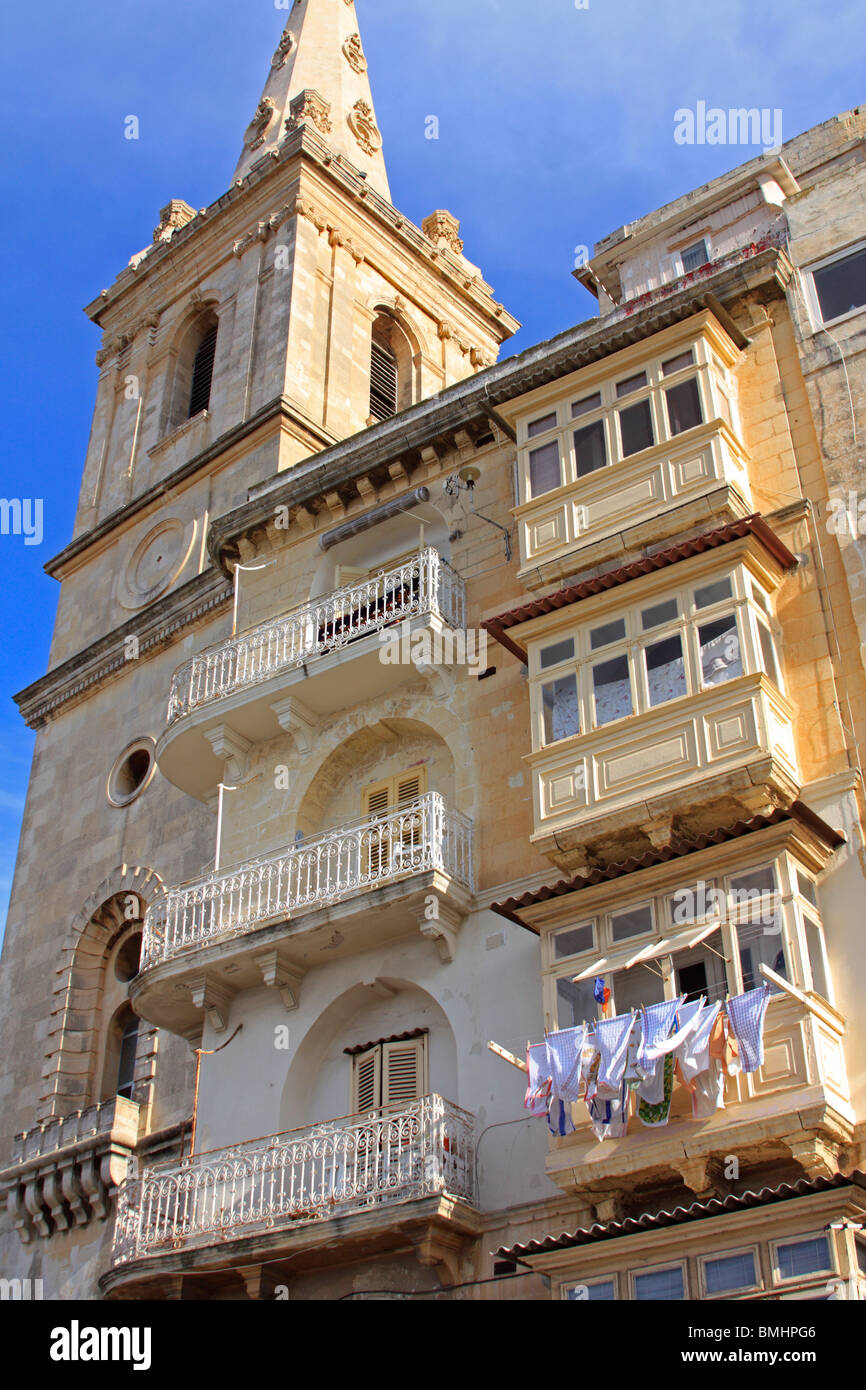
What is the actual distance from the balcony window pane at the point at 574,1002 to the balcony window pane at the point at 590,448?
7.02 meters

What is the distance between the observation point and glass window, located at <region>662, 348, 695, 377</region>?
2039cm

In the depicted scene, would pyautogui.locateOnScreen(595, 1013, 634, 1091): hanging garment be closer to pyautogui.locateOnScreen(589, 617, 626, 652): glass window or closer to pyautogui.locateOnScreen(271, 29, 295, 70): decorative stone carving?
pyautogui.locateOnScreen(589, 617, 626, 652): glass window

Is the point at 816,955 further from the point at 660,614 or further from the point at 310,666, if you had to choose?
the point at 310,666

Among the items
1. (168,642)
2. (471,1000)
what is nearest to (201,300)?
(168,642)

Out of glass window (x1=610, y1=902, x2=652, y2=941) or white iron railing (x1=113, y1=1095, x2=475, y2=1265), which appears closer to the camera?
glass window (x1=610, y1=902, x2=652, y2=941)

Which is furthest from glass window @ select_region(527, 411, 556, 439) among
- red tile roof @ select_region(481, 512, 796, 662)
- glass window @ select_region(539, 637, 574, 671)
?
glass window @ select_region(539, 637, 574, 671)

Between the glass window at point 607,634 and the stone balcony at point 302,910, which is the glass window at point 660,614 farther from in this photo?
the stone balcony at point 302,910

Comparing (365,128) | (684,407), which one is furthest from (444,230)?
(684,407)

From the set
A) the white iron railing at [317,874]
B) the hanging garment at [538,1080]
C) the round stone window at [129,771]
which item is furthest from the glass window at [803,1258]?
the round stone window at [129,771]

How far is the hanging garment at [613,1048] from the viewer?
15297 millimetres

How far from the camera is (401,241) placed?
40125 mm

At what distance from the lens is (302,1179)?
56.4 ft

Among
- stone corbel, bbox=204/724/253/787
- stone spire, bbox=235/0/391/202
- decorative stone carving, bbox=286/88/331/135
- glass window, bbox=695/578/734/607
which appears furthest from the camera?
stone spire, bbox=235/0/391/202

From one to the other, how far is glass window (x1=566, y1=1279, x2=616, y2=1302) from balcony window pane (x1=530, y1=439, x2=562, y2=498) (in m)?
10.3
